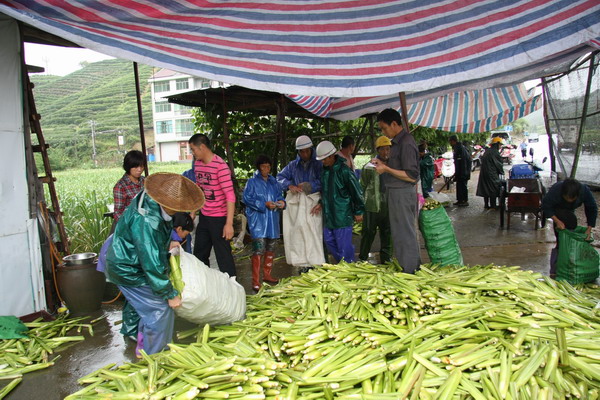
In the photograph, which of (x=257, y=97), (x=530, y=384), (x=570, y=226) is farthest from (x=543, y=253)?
(x=257, y=97)

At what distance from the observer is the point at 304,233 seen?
227 inches

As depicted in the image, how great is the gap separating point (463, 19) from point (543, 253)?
14.6ft

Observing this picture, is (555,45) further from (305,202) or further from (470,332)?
(305,202)

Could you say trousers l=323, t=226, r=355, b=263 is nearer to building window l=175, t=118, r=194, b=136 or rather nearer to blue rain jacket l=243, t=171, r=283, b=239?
blue rain jacket l=243, t=171, r=283, b=239

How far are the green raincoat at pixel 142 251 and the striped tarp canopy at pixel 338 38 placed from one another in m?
1.07

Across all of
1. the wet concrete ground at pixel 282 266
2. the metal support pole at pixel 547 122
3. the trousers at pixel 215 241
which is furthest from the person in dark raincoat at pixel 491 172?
the trousers at pixel 215 241

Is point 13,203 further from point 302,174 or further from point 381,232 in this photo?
point 381,232

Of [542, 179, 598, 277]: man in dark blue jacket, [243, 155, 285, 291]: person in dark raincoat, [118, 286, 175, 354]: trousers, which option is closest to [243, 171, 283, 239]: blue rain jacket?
[243, 155, 285, 291]: person in dark raincoat

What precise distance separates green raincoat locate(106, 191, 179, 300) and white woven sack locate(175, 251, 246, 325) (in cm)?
15

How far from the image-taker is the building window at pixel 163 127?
52.9m

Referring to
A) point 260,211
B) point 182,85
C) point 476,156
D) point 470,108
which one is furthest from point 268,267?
point 182,85

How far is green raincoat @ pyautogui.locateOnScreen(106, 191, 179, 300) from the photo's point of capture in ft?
10.5

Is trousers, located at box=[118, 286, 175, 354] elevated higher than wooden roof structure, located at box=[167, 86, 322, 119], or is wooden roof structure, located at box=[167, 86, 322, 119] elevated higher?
wooden roof structure, located at box=[167, 86, 322, 119]

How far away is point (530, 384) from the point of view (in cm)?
248
